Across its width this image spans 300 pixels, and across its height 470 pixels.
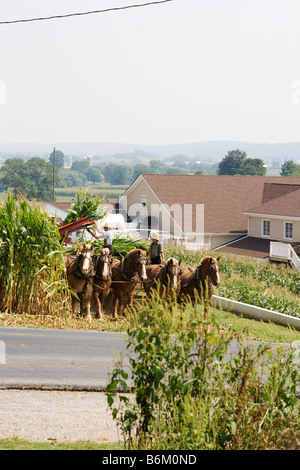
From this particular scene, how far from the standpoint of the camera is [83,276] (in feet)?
69.7

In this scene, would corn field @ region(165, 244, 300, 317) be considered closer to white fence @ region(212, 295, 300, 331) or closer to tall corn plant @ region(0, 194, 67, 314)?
white fence @ region(212, 295, 300, 331)

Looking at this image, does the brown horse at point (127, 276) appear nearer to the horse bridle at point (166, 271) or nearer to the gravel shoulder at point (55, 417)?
the horse bridle at point (166, 271)

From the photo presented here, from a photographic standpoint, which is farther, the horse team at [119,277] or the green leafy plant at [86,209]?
the green leafy plant at [86,209]

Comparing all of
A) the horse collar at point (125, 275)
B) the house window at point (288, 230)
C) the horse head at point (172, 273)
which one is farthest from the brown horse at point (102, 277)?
the house window at point (288, 230)

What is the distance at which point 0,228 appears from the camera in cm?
2136

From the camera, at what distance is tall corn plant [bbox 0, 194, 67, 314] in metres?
21.1

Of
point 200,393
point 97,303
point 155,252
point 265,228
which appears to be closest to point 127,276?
point 97,303

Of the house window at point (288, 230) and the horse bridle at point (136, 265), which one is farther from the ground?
the horse bridle at point (136, 265)

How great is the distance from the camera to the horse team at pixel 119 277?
837 inches

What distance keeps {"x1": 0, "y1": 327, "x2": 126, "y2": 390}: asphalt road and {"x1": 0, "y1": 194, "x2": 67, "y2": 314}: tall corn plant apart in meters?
1.60

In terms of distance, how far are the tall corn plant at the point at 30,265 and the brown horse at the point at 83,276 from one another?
34cm

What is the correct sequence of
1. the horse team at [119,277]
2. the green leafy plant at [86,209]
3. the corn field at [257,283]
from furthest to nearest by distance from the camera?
the corn field at [257,283] → the green leafy plant at [86,209] → the horse team at [119,277]

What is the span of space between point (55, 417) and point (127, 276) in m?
10.0
